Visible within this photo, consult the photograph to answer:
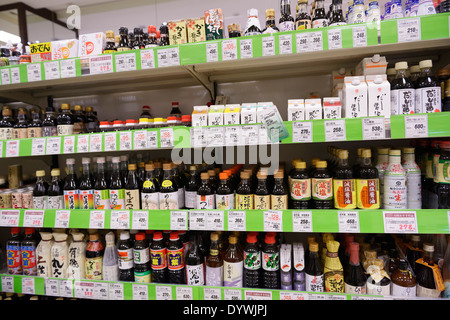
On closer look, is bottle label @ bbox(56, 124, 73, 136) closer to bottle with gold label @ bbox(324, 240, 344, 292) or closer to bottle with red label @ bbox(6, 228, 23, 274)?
bottle with red label @ bbox(6, 228, 23, 274)

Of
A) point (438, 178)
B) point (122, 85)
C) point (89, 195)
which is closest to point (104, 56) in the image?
point (122, 85)

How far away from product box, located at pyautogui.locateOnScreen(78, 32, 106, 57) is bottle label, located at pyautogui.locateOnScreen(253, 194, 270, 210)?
121 centimetres

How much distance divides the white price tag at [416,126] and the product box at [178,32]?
1115 mm

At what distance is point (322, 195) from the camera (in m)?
1.15

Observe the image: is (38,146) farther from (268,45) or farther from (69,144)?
(268,45)

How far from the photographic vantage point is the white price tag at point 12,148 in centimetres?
139

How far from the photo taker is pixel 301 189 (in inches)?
45.8

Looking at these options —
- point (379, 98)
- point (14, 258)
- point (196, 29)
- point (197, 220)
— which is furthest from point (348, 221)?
point (14, 258)

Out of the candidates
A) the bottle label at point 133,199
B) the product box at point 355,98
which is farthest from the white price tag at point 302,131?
the bottle label at point 133,199

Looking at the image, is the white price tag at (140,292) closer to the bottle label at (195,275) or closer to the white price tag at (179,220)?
the bottle label at (195,275)

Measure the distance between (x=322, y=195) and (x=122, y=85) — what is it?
5.23 ft

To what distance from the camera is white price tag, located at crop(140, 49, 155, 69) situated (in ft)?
4.04
